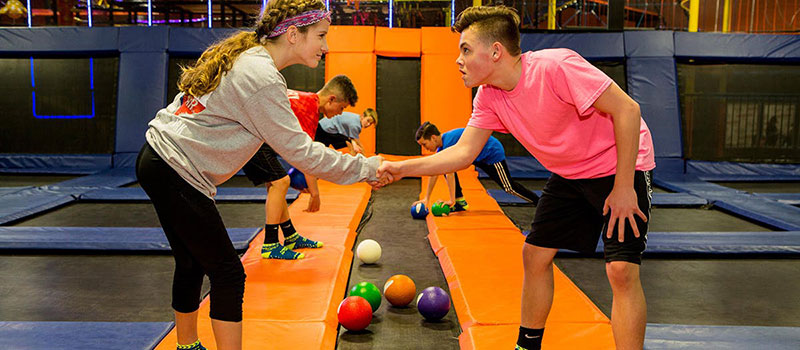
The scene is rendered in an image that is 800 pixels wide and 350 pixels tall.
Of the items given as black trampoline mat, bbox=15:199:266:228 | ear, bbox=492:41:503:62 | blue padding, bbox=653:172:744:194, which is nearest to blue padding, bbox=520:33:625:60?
blue padding, bbox=653:172:744:194

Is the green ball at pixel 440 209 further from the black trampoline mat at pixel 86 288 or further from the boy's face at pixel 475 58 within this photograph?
the boy's face at pixel 475 58

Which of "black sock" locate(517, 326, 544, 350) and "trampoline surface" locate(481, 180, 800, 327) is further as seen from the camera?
"trampoline surface" locate(481, 180, 800, 327)

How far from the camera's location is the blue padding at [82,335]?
243 cm

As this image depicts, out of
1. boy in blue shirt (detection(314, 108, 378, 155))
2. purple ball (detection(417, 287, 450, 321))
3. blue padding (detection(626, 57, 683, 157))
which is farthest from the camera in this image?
blue padding (detection(626, 57, 683, 157))

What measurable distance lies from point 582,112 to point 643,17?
32.6ft

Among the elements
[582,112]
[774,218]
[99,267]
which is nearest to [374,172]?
[582,112]

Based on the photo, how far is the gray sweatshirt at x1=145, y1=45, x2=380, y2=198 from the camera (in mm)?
1907

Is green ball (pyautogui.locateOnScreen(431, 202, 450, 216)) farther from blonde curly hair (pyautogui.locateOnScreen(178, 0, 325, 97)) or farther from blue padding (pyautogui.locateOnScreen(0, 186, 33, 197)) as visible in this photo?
blue padding (pyautogui.locateOnScreen(0, 186, 33, 197))

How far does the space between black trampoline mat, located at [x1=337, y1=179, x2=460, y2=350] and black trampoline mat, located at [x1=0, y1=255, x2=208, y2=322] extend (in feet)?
3.16

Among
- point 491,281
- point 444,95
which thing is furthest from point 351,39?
point 491,281

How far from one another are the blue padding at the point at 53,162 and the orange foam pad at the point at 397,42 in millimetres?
3929

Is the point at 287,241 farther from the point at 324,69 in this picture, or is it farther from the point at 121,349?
the point at 324,69

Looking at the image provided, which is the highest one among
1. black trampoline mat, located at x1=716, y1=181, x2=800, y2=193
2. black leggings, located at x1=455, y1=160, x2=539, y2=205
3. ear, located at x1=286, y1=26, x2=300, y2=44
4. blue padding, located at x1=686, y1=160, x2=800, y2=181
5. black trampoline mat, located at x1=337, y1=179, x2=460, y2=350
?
ear, located at x1=286, y1=26, x2=300, y2=44

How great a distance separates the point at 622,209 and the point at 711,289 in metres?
2.01
